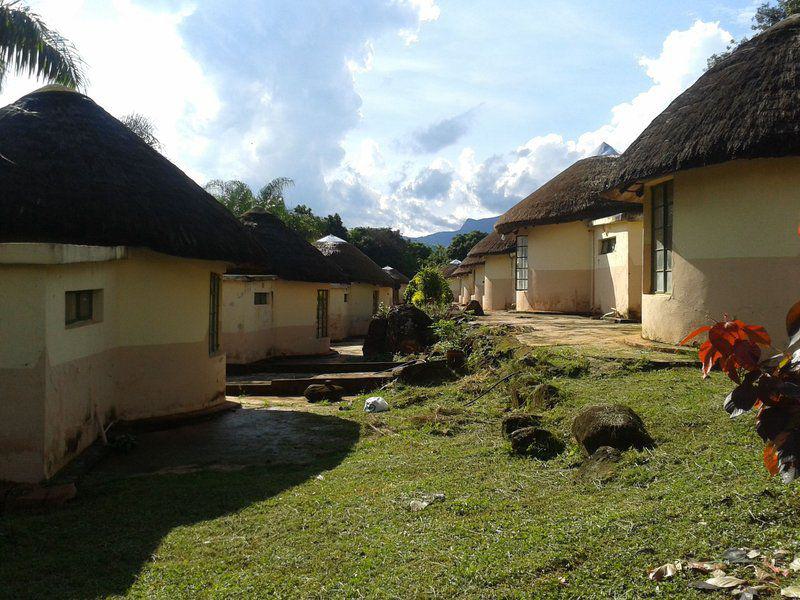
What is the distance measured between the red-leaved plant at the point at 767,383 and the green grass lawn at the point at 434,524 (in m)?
1.04

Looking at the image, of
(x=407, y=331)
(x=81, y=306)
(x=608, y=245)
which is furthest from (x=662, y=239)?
(x=81, y=306)

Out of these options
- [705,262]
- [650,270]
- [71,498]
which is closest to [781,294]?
[705,262]

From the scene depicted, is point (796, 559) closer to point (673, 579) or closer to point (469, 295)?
point (673, 579)

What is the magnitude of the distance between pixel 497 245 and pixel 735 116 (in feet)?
57.2

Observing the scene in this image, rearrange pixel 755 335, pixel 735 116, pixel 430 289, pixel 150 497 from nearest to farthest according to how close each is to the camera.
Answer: pixel 755 335 → pixel 150 497 → pixel 735 116 → pixel 430 289

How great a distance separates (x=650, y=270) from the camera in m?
9.21

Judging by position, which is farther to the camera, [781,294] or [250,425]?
[250,425]

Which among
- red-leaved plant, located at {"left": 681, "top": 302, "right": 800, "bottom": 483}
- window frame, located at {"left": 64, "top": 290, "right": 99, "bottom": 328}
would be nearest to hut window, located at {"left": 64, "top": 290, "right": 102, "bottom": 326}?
window frame, located at {"left": 64, "top": 290, "right": 99, "bottom": 328}

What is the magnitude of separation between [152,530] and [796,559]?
3939 mm

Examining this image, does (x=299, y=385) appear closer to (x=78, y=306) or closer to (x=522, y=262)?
(x=78, y=306)

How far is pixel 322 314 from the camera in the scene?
18.4 m

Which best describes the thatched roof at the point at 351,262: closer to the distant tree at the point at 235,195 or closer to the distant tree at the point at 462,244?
the distant tree at the point at 235,195

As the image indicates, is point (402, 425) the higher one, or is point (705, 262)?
point (705, 262)

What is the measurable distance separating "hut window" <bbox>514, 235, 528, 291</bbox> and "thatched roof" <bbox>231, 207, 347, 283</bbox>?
5.44m
